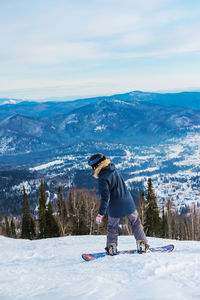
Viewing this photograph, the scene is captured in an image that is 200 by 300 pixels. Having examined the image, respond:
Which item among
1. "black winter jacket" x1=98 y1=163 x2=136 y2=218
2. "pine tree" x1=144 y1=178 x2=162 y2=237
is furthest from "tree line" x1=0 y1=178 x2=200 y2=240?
"black winter jacket" x1=98 y1=163 x2=136 y2=218

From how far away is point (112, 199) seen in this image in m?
5.63

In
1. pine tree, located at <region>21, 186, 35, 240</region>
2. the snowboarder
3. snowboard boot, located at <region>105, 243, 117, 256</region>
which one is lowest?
pine tree, located at <region>21, 186, 35, 240</region>

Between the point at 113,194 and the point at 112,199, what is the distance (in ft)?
0.41

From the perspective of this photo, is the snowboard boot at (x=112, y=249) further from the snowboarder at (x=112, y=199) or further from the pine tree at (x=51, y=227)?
the pine tree at (x=51, y=227)

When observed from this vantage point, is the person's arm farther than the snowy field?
Yes

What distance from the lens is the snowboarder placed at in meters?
5.38

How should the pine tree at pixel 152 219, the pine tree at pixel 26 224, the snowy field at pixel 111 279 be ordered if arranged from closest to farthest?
the snowy field at pixel 111 279 → the pine tree at pixel 152 219 → the pine tree at pixel 26 224

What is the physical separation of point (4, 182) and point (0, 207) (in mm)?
46483

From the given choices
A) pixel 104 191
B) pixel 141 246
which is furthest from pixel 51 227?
pixel 104 191

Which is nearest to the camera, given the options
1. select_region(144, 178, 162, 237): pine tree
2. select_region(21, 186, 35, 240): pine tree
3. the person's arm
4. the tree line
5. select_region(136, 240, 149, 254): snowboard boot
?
the person's arm

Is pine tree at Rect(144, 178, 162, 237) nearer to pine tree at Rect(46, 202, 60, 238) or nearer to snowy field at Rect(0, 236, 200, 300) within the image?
pine tree at Rect(46, 202, 60, 238)

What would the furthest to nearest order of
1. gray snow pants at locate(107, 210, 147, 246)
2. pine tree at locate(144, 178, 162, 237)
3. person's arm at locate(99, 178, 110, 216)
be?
1. pine tree at locate(144, 178, 162, 237)
2. gray snow pants at locate(107, 210, 147, 246)
3. person's arm at locate(99, 178, 110, 216)

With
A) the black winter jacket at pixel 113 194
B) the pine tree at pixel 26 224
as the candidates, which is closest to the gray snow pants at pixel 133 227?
the black winter jacket at pixel 113 194

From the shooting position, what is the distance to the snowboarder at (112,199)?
5383 mm
